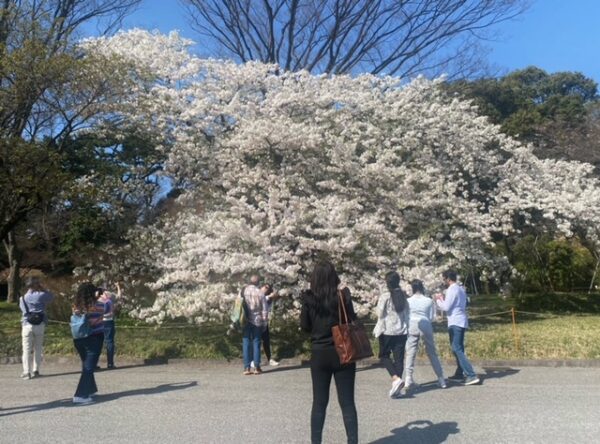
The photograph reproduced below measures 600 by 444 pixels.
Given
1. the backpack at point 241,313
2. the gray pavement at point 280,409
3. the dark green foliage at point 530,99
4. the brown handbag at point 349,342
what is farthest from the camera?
the dark green foliage at point 530,99

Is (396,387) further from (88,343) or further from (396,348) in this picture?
(88,343)

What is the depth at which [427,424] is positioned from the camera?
6641mm

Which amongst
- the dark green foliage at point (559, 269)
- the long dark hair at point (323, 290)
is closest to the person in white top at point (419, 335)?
the long dark hair at point (323, 290)

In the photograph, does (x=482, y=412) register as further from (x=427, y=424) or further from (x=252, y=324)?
(x=252, y=324)

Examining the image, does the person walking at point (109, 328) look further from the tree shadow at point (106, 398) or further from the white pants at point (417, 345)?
the white pants at point (417, 345)

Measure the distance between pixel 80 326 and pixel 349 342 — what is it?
423 cm

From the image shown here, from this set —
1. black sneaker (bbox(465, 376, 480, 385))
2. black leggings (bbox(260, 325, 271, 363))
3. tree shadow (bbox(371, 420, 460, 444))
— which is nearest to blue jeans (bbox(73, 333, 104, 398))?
black leggings (bbox(260, 325, 271, 363))

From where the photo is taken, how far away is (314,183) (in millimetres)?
13500

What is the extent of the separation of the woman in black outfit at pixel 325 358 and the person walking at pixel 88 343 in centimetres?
370

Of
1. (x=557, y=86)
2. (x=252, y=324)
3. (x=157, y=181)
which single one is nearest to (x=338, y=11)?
(x=157, y=181)

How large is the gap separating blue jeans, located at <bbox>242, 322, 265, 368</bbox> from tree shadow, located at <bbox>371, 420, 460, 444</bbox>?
12.7 feet

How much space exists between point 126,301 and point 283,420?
8895mm

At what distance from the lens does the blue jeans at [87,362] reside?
7905mm

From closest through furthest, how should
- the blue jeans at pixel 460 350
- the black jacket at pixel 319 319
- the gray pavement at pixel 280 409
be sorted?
the black jacket at pixel 319 319
the gray pavement at pixel 280 409
the blue jeans at pixel 460 350
